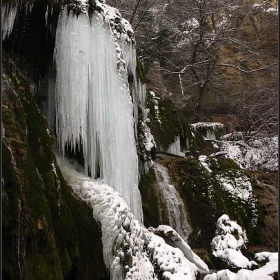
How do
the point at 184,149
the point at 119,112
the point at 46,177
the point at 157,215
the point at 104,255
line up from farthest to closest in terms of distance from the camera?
the point at 184,149 → the point at 157,215 → the point at 119,112 → the point at 104,255 → the point at 46,177

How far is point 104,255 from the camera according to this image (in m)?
4.38

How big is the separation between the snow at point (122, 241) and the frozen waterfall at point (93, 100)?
15.3 inches

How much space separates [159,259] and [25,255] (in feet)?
8.83

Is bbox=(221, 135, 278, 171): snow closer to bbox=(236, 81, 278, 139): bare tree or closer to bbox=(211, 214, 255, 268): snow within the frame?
bbox=(236, 81, 278, 139): bare tree

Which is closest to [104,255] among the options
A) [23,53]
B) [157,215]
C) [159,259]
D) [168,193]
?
[159,259]

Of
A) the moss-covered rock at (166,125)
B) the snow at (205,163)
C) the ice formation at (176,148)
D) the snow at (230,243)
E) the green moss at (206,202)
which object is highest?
the moss-covered rock at (166,125)

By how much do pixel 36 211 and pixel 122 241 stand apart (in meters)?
1.65

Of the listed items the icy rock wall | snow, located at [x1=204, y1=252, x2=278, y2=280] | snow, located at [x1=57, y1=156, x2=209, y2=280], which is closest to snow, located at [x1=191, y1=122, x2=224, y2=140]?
snow, located at [x1=204, y1=252, x2=278, y2=280]

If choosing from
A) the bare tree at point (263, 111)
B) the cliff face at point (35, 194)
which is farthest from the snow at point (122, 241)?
the bare tree at point (263, 111)

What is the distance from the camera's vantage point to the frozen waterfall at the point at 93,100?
539cm

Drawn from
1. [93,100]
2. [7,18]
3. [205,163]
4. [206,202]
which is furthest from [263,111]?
[7,18]

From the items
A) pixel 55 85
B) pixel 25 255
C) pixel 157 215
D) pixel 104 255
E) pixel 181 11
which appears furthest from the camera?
pixel 181 11

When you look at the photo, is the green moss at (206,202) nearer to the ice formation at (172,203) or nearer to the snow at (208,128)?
the ice formation at (172,203)

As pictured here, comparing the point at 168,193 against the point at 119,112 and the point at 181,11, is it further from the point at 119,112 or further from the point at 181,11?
the point at 181,11
